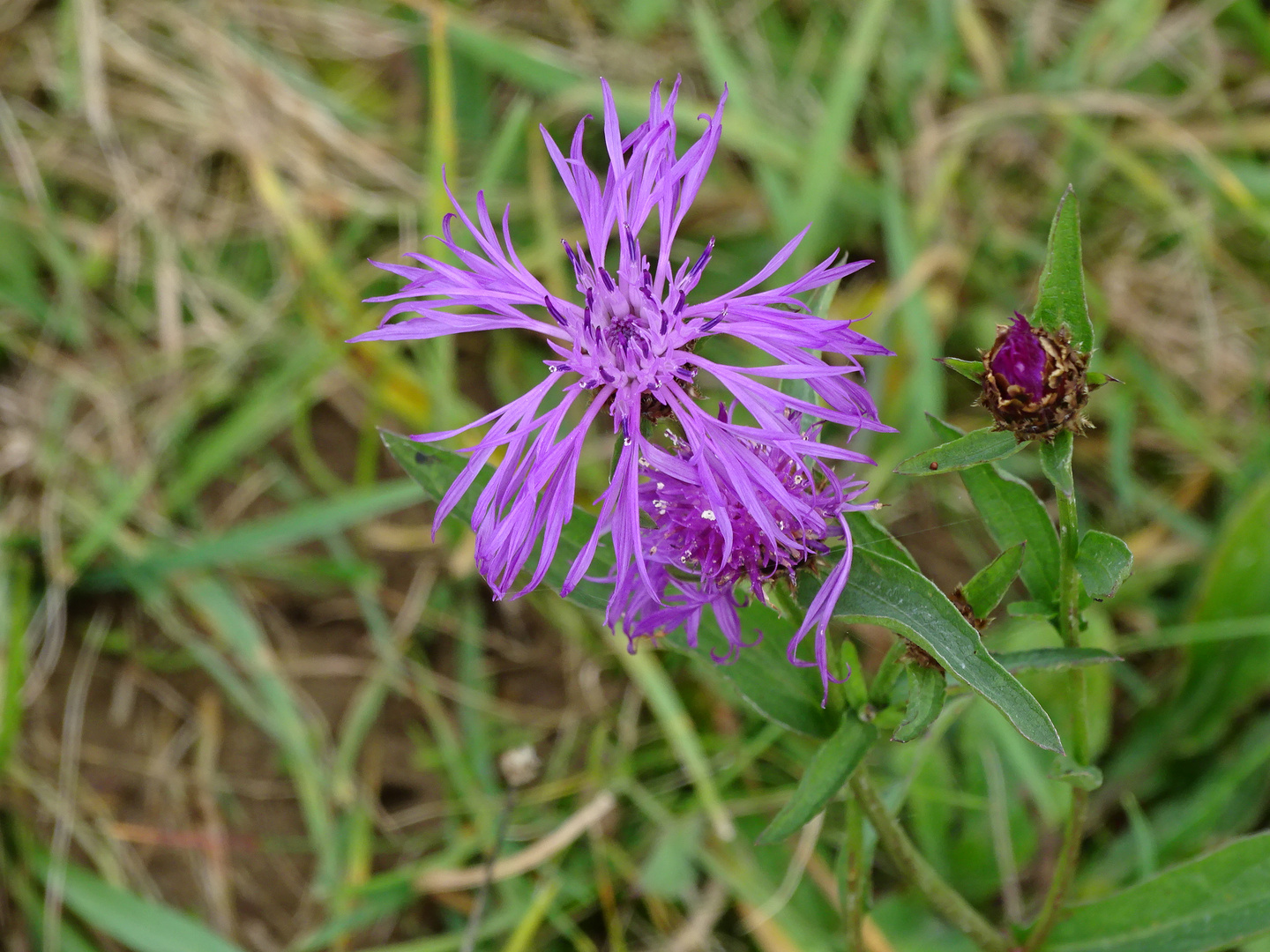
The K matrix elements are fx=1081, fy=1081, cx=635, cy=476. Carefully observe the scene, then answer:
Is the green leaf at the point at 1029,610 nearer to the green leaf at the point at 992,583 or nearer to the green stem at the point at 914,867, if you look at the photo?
the green leaf at the point at 992,583

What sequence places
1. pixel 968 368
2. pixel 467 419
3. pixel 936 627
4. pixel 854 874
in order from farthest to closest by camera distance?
pixel 467 419 → pixel 854 874 → pixel 968 368 → pixel 936 627

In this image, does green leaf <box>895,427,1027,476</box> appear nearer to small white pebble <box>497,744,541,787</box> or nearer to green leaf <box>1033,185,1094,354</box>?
green leaf <box>1033,185,1094,354</box>

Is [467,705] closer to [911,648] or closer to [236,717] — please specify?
[236,717]

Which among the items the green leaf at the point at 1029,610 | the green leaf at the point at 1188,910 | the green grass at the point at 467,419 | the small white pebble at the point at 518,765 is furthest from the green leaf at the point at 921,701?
the green grass at the point at 467,419

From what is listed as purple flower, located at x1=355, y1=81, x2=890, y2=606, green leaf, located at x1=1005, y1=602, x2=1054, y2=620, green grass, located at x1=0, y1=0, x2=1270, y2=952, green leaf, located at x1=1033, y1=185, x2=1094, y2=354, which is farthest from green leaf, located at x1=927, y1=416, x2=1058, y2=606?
green grass, located at x1=0, y1=0, x2=1270, y2=952

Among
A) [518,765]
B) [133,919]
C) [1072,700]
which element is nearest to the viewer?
[1072,700]

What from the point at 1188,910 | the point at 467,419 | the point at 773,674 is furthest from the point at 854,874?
the point at 467,419

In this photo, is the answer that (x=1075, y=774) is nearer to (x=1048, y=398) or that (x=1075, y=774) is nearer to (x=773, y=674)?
(x=773, y=674)
